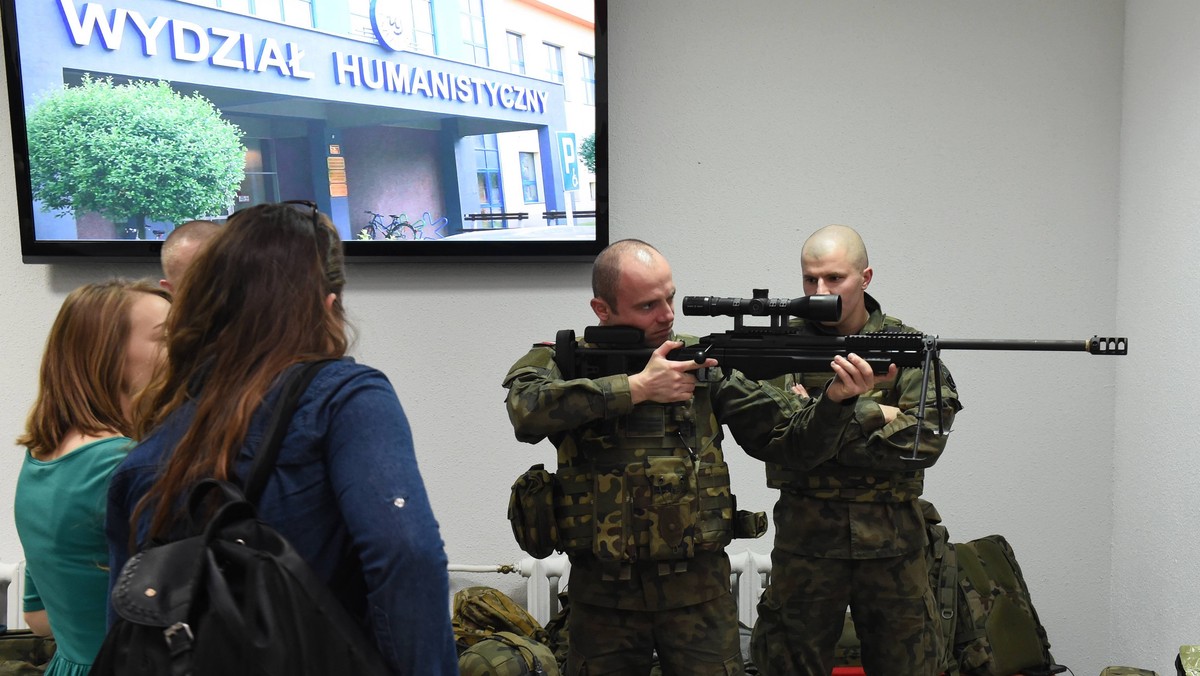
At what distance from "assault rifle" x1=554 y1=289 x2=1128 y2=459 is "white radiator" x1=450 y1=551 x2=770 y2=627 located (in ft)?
4.15

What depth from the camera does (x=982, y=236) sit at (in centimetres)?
386

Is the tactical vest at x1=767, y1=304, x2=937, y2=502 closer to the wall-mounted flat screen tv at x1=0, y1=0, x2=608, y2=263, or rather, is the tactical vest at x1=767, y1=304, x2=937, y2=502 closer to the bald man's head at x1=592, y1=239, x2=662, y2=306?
the bald man's head at x1=592, y1=239, x2=662, y2=306

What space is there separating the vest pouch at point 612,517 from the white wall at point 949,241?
50.9 inches

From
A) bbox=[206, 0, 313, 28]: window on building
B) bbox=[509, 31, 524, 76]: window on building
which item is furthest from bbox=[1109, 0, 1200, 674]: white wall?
bbox=[206, 0, 313, 28]: window on building

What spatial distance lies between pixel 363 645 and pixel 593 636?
119 centimetres

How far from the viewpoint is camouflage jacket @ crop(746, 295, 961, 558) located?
261 centimetres

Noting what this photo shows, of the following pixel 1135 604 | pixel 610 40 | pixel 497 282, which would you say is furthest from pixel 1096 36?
pixel 497 282

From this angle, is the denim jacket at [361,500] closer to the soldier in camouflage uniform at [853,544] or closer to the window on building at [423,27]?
the soldier in camouflage uniform at [853,544]

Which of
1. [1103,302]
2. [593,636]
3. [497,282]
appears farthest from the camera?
[1103,302]

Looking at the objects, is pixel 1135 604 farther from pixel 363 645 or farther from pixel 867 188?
pixel 363 645

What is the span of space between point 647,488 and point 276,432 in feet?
3.94

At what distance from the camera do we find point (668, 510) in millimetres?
2350

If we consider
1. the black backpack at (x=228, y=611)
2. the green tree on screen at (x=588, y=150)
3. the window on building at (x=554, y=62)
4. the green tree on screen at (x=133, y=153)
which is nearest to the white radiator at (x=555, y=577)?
the green tree on screen at (x=588, y=150)

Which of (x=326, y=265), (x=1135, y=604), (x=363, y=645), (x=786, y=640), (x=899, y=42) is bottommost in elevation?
(x=1135, y=604)
